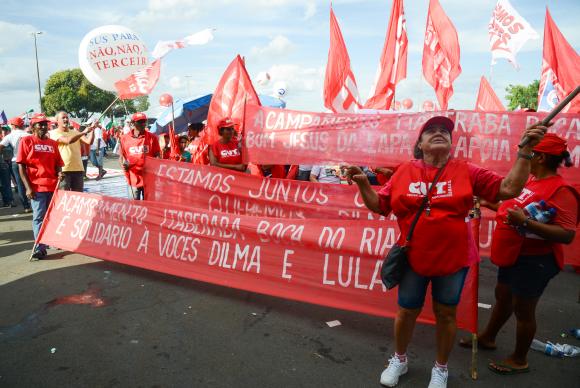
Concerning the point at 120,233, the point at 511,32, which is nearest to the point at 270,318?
the point at 120,233

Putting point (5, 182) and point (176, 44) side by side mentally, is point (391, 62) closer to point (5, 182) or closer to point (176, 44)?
point (176, 44)

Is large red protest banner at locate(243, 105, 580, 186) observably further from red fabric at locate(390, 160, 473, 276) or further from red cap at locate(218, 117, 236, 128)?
red fabric at locate(390, 160, 473, 276)

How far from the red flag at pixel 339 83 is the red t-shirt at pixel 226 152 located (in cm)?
Result: 253

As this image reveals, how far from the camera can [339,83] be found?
7.20 meters

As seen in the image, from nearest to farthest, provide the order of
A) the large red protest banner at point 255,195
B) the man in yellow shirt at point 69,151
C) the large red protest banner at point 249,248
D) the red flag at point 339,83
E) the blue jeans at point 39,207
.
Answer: the large red protest banner at point 249,248 → the large red protest banner at point 255,195 → the blue jeans at point 39,207 → the man in yellow shirt at point 69,151 → the red flag at point 339,83

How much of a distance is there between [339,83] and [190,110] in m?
6.63

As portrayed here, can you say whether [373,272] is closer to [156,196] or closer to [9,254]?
[156,196]

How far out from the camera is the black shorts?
265 cm

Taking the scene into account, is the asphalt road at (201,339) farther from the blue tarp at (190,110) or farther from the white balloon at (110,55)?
the blue tarp at (190,110)

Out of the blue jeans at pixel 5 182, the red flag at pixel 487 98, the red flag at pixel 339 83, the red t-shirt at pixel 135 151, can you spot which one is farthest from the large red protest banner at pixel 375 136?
the blue jeans at pixel 5 182

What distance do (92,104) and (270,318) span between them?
49.8 meters

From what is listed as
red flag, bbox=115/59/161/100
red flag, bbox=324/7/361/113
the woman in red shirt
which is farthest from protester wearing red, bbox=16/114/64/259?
red flag, bbox=324/7/361/113

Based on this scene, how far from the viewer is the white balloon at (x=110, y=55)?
21.6ft

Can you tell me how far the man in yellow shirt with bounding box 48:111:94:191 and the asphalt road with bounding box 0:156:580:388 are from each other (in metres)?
1.94
